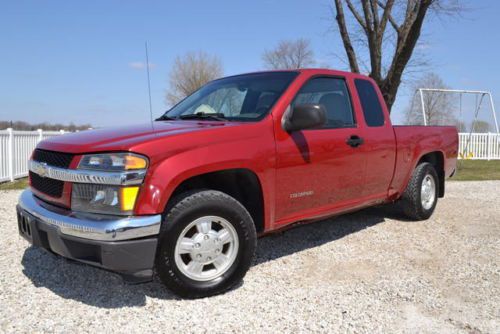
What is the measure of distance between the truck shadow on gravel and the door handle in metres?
1.21

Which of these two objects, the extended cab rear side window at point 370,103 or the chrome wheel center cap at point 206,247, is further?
the extended cab rear side window at point 370,103

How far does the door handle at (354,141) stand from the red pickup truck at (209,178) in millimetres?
17

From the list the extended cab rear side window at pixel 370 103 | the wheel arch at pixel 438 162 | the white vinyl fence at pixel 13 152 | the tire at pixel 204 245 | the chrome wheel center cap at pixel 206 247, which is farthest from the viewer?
the white vinyl fence at pixel 13 152

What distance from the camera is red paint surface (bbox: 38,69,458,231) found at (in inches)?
118

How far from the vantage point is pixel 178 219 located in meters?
3.04

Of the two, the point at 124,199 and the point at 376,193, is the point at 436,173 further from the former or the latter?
the point at 124,199

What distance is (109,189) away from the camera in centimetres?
287

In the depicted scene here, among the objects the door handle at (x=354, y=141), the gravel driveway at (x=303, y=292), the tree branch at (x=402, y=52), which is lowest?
the gravel driveway at (x=303, y=292)

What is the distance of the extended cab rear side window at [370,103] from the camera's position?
4.81 meters

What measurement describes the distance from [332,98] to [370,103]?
68 centimetres

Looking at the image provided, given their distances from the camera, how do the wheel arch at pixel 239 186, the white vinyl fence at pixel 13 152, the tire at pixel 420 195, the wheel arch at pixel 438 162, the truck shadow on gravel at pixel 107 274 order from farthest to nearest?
the white vinyl fence at pixel 13 152 < the wheel arch at pixel 438 162 < the tire at pixel 420 195 < the wheel arch at pixel 239 186 < the truck shadow on gravel at pixel 107 274

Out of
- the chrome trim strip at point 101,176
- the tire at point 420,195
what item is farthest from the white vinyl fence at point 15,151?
the tire at point 420,195

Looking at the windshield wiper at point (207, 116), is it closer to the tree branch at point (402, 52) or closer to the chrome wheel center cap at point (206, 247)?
the chrome wheel center cap at point (206, 247)

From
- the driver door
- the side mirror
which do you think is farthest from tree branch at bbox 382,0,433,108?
the side mirror
